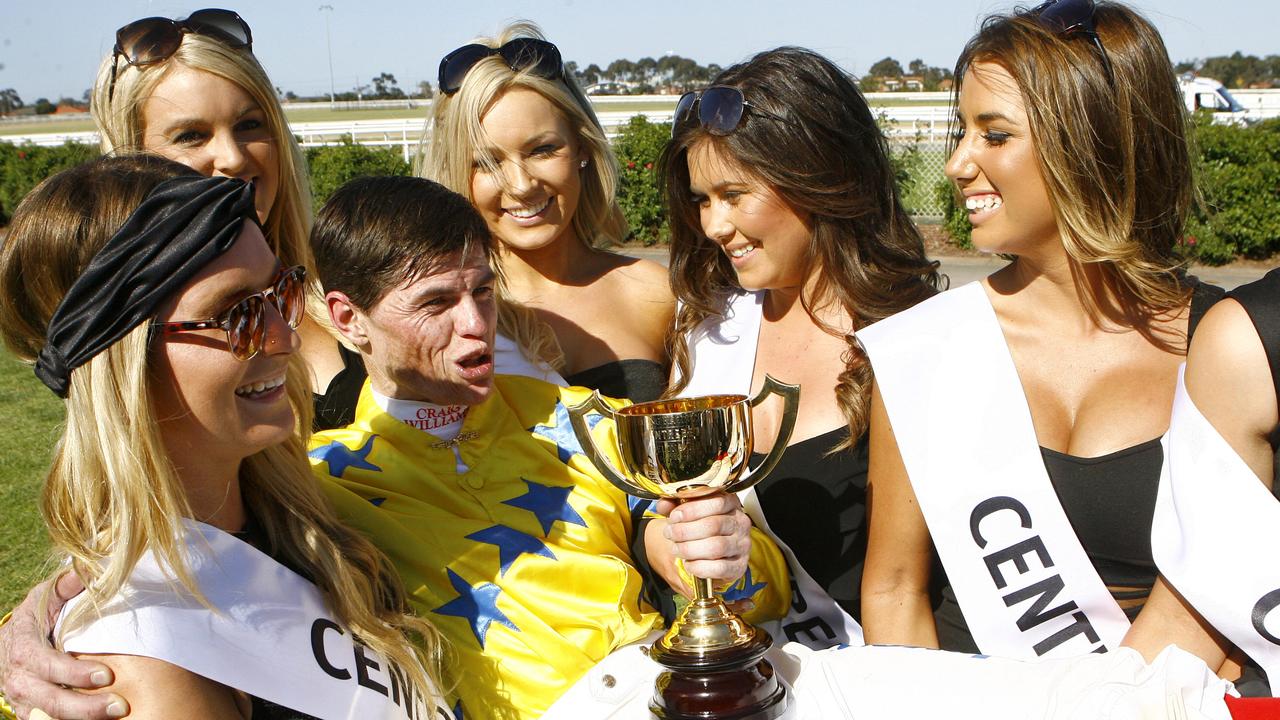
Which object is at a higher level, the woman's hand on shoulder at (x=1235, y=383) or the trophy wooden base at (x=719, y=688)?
the woman's hand on shoulder at (x=1235, y=383)

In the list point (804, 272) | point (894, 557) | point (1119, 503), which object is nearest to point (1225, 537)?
point (1119, 503)

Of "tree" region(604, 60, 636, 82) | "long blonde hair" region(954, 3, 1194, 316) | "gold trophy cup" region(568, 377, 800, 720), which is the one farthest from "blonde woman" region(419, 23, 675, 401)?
"tree" region(604, 60, 636, 82)

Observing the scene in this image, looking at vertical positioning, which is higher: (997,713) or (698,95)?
(698,95)

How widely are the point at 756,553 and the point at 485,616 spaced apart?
721 mm

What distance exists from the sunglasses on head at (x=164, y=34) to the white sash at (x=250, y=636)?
6.28 ft

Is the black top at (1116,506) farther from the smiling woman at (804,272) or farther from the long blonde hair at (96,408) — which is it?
the long blonde hair at (96,408)

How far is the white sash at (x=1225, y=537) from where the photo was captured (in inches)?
84.7

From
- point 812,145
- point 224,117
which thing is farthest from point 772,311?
point 224,117

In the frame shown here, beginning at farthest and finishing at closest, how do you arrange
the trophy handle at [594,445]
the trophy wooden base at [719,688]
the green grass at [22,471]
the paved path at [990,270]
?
the paved path at [990,270]
the green grass at [22,471]
the trophy handle at [594,445]
the trophy wooden base at [719,688]

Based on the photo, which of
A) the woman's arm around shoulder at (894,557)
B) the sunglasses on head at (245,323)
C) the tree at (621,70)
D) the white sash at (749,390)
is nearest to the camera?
the sunglasses on head at (245,323)

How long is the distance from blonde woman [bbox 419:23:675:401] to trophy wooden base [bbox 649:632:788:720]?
4.33ft

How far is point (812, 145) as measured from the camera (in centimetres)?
302

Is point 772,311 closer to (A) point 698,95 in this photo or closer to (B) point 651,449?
(A) point 698,95

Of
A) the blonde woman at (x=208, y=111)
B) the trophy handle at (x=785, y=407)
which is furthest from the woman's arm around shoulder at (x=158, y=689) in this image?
the blonde woman at (x=208, y=111)
